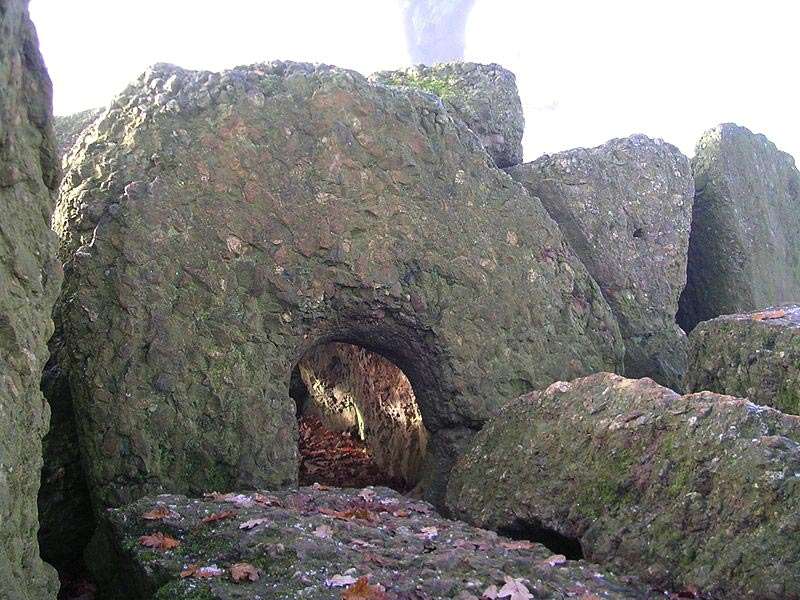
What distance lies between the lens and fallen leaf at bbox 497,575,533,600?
2.81 meters

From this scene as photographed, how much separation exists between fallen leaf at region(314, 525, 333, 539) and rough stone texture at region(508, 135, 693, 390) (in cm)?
388

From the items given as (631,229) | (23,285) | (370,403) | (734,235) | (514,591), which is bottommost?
(514,591)

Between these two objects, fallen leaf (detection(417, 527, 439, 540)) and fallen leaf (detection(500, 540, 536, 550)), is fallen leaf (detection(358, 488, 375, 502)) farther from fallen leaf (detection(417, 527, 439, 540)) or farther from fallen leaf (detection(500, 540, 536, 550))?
fallen leaf (detection(500, 540, 536, 550))

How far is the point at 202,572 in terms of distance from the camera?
9.50 feet

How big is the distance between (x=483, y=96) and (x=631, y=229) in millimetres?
1796

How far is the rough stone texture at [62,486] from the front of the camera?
444 centimetres

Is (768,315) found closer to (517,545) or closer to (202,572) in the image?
(517,545)

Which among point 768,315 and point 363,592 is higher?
point 768,315

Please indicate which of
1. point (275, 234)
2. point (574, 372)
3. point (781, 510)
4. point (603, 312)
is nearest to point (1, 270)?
point (275, 234)

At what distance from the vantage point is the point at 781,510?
304 cm

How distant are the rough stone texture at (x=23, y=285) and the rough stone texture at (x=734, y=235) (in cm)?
650

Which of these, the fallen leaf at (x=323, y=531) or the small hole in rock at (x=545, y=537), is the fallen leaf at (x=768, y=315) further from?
the fallen leaf at (x=323, y=531)

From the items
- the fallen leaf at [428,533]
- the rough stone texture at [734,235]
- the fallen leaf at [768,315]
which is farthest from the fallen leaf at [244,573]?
the rough stone texture at [734,235]

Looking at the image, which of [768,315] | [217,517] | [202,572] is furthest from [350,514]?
[768,315]
